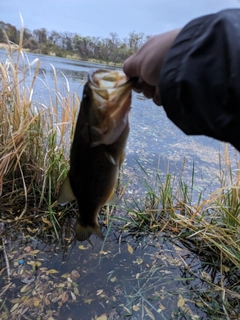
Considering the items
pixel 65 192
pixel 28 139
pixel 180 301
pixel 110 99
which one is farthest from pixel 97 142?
pixel 28 139

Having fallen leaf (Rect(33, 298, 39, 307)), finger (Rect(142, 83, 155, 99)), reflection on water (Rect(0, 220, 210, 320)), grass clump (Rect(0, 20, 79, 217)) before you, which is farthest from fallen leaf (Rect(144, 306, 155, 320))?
finger (Rect(142, 83, 155, 99))

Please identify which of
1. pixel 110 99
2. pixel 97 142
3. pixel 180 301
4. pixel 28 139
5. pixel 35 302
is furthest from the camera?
pixel 28 139

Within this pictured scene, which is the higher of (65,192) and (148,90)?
(148,90)

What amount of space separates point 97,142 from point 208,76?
65cm

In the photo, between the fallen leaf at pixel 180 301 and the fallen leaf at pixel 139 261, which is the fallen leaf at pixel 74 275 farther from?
the fallen leaf at pixel 180 301

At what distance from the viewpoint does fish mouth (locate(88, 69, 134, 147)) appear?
1.18 meters

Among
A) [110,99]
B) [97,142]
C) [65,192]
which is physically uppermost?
[110,99]

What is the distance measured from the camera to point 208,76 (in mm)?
838

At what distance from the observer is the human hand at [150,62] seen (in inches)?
40.3

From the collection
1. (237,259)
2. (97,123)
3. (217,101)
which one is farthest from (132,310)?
(217,101)

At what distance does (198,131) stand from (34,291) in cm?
192

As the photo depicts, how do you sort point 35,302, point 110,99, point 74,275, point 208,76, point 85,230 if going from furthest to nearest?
point 74,275
point 35,302
point 85,230
point 110,99
point 208,76

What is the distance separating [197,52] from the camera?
868 millimetres

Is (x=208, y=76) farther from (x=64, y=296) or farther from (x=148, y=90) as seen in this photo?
(x=64, y=296)
